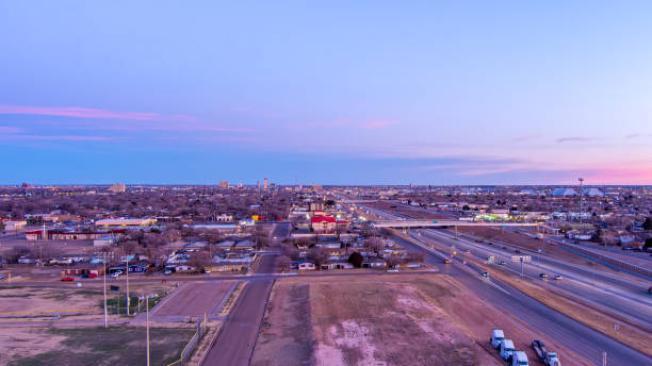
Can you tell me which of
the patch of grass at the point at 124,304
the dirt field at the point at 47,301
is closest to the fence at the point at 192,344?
the patch of grass at the point at 124,304

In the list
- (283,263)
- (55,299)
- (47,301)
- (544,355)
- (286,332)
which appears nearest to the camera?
(544,355)

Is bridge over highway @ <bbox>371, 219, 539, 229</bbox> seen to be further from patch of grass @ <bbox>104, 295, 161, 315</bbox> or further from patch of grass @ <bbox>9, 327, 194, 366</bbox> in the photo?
patch of grass @ <bbox>9, 327, 194, 366</bbox>

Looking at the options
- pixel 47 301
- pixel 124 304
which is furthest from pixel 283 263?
pixel 47 301

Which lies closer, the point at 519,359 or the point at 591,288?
the point at 519,359

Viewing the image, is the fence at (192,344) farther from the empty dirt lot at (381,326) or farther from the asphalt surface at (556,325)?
the asphalt surface at (556,325)

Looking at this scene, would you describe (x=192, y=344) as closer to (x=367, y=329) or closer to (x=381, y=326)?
(x=367, y=329)

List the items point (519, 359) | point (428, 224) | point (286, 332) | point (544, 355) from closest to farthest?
point (519, 359)
point (544, 355)
point (286, 332)
point (428, 224)
